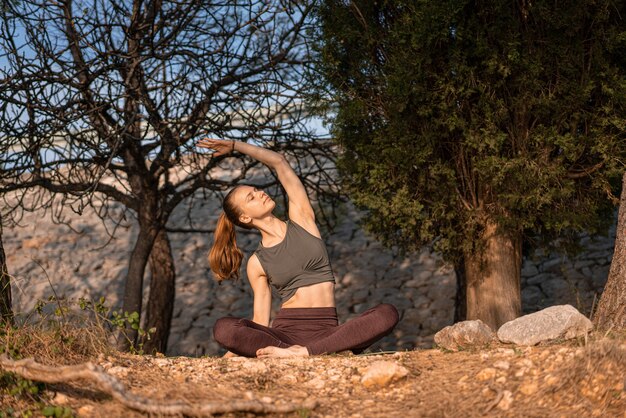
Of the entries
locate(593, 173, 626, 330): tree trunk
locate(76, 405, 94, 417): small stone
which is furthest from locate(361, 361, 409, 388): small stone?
locate(593, 173, 626, 330): tree trunk

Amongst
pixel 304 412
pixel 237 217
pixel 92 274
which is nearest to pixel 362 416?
pixel 304 412

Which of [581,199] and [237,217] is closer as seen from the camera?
[237,217]

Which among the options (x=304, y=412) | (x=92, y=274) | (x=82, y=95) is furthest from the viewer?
(x=92, y=274)

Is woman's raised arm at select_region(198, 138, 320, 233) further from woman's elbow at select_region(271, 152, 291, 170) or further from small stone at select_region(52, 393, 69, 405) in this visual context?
small stone at select_region(52, 393, 69, 405)

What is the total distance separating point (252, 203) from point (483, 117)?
7.82 ft

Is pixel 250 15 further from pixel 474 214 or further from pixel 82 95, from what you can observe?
pixel 474 214

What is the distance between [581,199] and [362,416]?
13.0 feet

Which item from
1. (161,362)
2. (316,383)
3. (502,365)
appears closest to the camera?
(502,365)

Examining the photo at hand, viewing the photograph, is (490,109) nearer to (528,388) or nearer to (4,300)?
(528,388)

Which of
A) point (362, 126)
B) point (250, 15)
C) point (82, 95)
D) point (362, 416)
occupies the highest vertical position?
point (250, 15)

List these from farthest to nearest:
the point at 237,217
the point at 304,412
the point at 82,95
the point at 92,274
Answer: the point at 92,274 < the point at 82,95 < the point at 237,217 < the point at 304,412

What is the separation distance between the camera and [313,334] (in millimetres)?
5469

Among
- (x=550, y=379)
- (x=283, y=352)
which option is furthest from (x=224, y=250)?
(x=550, y=379)

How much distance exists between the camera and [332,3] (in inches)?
287
